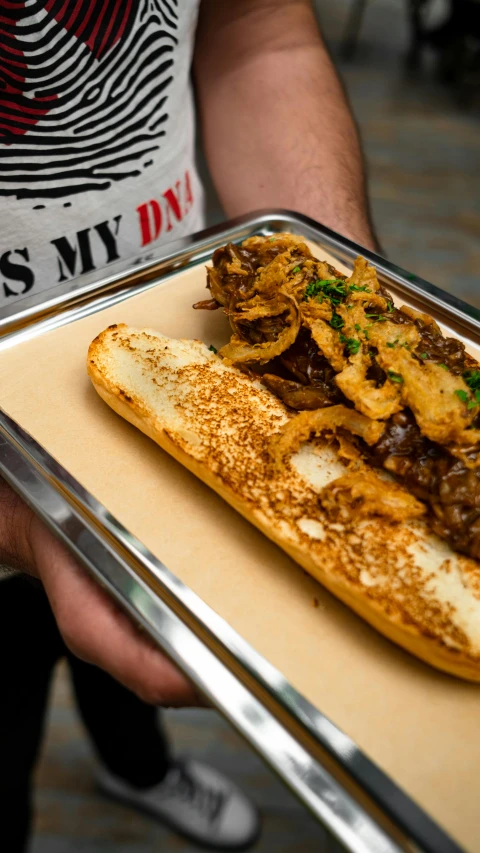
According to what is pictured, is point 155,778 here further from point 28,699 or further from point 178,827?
point 28,699

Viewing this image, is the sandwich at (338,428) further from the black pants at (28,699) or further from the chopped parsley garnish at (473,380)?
the black pants at (28,699)

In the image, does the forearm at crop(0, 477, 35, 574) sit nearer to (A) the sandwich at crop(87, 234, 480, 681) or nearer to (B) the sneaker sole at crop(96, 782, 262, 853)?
(A) the sandwich at crop(87, 234, 480, 681)

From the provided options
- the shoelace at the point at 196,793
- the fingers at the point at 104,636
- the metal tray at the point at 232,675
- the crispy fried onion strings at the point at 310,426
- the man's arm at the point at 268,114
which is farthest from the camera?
the shoelace at the point at 196,793

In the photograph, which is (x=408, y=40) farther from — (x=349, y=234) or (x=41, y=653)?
(x=41, y=653)

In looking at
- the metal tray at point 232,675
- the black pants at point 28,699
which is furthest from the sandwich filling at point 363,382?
the black pants at point 28,699

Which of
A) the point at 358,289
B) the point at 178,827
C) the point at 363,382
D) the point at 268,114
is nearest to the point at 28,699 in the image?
the point at 178,827

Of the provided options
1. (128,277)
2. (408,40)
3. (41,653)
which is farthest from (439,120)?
(41,653)
